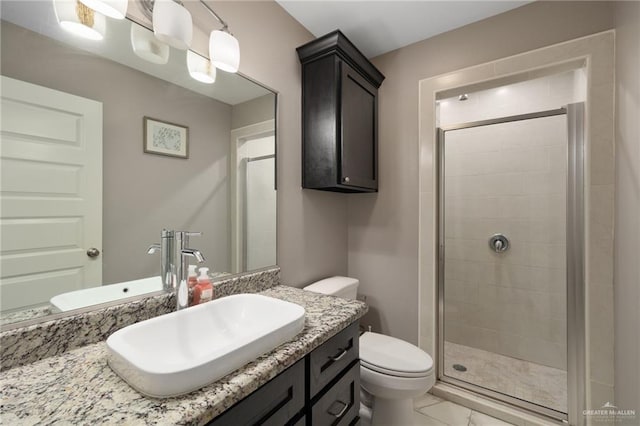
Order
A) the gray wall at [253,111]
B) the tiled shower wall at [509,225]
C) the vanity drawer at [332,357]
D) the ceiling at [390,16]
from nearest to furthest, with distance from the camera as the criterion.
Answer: the vanity drawer at [332,357]
the gray wall at [253,111]
the ceiling at [390,16]
the tiled shower wall at [509,225]

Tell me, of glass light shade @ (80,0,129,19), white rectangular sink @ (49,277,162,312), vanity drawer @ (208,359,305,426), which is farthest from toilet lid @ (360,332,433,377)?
glass light shade @ (80,0,129,19)

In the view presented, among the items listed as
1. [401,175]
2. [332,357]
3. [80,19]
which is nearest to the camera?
[80,19]

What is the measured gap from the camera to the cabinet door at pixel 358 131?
158 centimetres

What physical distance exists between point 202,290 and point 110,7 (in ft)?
3.16

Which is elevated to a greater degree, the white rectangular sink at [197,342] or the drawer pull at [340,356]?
the white rectangular sink at [197,342]

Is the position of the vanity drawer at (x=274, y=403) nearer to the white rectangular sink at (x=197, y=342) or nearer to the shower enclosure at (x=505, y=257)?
the white rectangular sink at (x=197, y=342)

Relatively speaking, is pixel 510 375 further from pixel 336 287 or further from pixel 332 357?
pixel 332 357

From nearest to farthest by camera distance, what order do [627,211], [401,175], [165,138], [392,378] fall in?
[165,138], [627,211], [392,378], [401,175]

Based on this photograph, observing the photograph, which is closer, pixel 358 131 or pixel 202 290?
pixel 202 290

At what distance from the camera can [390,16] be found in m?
1.60

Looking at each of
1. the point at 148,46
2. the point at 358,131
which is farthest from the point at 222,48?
the point at 358,131

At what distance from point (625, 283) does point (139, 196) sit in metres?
2.05

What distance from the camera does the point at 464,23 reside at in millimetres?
1662

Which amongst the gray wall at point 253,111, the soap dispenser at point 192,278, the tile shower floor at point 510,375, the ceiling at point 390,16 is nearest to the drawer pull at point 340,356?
the soap dispenser at point 192,278
